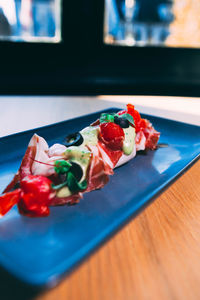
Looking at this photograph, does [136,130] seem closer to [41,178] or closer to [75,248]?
[41,178]

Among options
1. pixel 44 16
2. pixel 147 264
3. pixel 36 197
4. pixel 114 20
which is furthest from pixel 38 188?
pixel 114 20

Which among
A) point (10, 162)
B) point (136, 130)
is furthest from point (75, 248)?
point (136, 130)

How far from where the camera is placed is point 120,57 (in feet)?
11.1

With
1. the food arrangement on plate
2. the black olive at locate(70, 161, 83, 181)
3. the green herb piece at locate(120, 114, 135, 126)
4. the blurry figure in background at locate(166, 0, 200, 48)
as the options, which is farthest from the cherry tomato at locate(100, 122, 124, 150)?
the blurry figure in background at locate(166, 0, 200, 48)

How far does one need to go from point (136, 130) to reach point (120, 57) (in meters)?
2.37

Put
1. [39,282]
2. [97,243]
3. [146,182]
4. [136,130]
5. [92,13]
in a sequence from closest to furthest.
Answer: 1. [39,282]
2. [97,243]
3. [146,182]
4. [136,130]
5. [92,13]

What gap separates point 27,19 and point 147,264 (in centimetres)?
313

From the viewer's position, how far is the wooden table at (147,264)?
532 millimetres

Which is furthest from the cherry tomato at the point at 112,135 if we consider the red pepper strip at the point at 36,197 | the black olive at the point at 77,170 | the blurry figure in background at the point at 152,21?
the blurry figure in background at the point at 152,21

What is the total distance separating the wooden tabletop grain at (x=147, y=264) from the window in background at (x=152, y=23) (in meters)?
2.92

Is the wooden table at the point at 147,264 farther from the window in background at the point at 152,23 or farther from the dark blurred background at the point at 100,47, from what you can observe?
the window in background at the point at 152,23

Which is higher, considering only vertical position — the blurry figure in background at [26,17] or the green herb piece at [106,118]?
the blurry figure in background at [26,17]

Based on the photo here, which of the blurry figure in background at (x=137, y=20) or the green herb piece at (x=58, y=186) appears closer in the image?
the green herb piece at (x=58, y=186)

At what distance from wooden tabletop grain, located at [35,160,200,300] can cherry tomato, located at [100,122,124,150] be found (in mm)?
353
